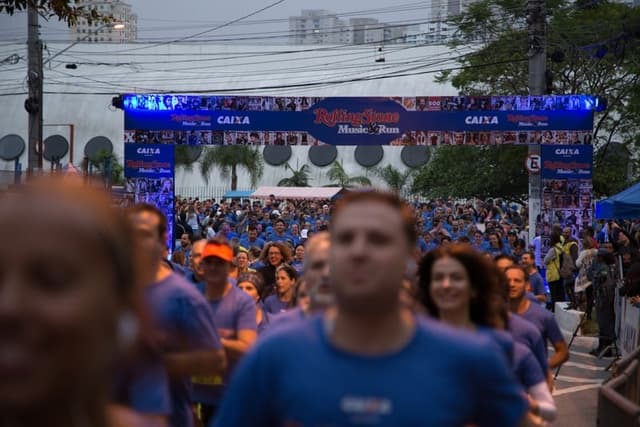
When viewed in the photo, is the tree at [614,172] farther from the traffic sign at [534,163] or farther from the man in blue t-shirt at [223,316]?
the man in blue t-shirt at [223,316]

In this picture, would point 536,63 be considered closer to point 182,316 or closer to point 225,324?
point 225,324

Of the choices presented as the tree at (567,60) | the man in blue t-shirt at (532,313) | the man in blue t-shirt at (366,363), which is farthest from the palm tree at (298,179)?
the man in blue t-shirt at (366,363)

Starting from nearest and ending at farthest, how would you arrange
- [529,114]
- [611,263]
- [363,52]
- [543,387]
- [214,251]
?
1. [543,387]
2. [214,251]
3. [611,263]
4. [529,114]
5. [363,52]

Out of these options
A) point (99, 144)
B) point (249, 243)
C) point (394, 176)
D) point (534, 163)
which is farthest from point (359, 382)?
point (99, 144)

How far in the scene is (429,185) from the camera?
150 ft

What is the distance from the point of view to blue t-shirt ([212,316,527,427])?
8.93 ft

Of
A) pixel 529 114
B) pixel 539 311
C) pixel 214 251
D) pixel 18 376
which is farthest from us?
pixel 529 114

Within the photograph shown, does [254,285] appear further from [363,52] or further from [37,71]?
[363,52]

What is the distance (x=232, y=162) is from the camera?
71062 mm

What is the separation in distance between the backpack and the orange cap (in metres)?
16.2

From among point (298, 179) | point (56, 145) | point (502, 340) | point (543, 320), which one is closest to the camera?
point (502, 340)

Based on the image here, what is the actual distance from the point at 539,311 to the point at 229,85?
6976cm

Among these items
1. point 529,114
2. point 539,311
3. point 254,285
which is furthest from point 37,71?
point 539,311

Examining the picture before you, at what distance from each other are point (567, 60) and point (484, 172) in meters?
5.39
